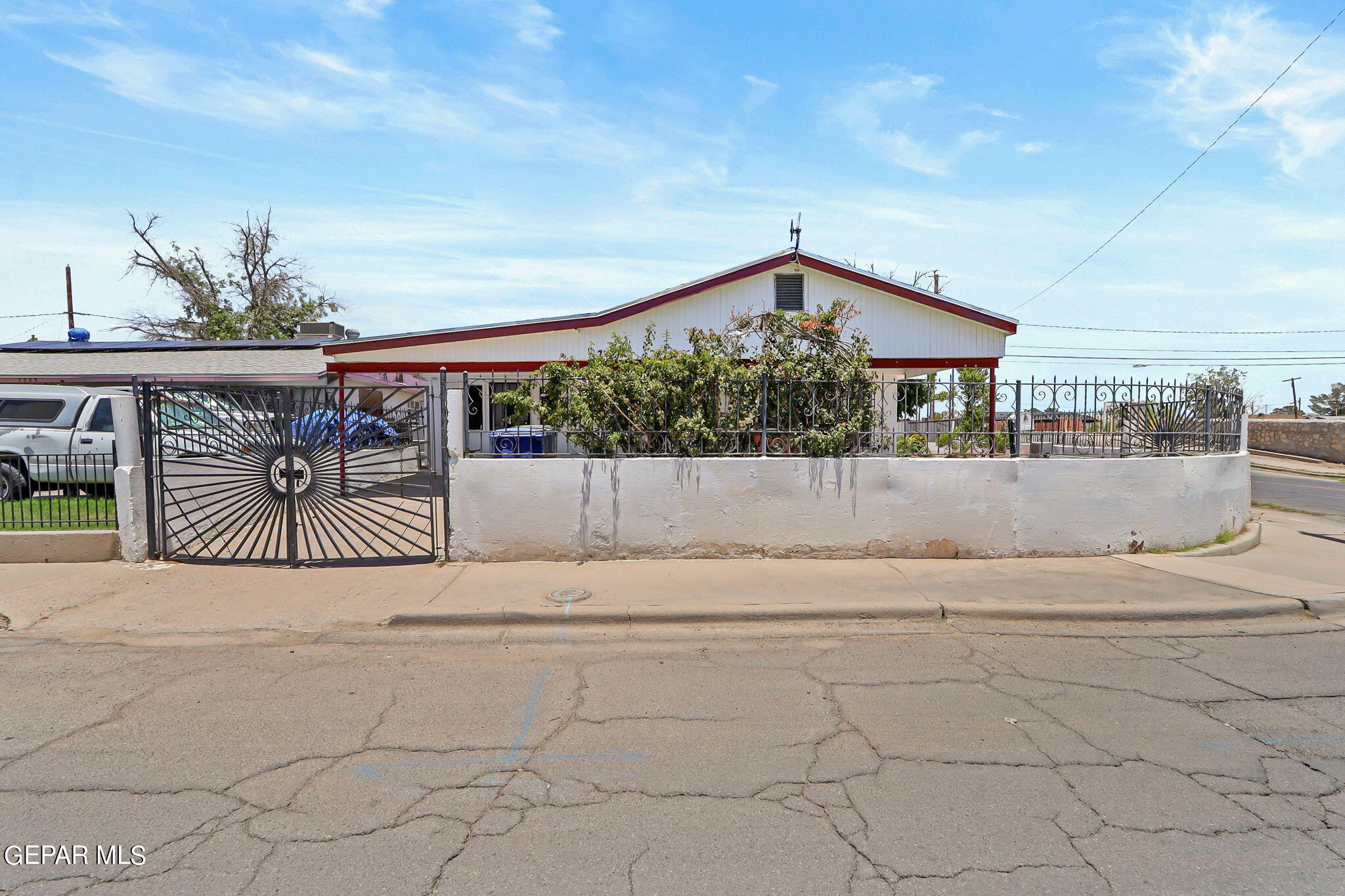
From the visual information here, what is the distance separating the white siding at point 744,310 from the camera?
15.7 metres

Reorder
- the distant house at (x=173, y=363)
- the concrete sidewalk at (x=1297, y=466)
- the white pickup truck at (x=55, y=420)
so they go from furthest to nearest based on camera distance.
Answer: the concrete sidewalk at (x=1297, y=466), the distant house at (x=173, y=363), the white pickup truck at (x=55, y=420)

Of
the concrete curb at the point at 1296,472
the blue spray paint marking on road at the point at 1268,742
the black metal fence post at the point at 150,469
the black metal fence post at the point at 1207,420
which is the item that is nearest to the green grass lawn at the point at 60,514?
the black metal fence post at the point at 150,469

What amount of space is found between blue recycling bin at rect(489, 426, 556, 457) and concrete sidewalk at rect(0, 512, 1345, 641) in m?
1.33

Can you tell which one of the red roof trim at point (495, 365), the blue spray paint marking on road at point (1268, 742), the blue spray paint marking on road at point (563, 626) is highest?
the red roof trim at point (495, 365)

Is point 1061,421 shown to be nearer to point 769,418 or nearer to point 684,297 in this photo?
point 769,418

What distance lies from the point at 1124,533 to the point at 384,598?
27.8 ft

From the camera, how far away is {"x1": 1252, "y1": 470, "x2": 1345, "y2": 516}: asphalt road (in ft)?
50.6

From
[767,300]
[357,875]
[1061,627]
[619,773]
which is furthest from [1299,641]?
[767,300]

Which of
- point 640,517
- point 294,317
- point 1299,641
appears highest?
point 294,317

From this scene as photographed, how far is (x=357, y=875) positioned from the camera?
2965 millimetres

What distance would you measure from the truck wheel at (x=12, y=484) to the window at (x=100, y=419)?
3113 mm

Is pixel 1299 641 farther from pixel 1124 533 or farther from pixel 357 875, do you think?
pixel 357 875

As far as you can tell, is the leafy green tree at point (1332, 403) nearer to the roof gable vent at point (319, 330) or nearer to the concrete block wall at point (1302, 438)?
the concrete block wall at point (1302, 438)

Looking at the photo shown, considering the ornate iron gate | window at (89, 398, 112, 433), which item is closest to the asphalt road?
the ornate iron gate
